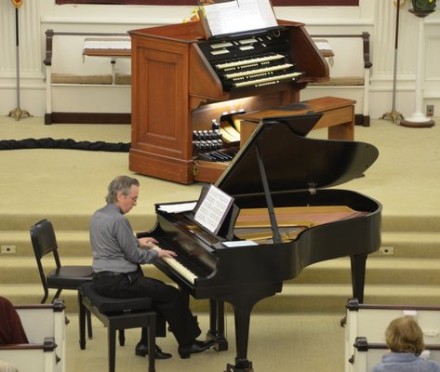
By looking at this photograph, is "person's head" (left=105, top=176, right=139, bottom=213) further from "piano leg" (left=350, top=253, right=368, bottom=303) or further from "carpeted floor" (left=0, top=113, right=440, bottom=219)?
"carpeted floor" (left=0, top=113, right=440, bottom=219)

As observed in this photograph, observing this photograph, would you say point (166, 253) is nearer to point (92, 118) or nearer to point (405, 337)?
point (405, 337)

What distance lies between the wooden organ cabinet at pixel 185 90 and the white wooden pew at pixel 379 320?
10.5 ft

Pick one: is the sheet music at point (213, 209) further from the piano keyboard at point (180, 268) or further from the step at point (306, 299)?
the step at point (306, 299)

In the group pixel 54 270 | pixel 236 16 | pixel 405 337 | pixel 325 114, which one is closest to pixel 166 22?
pixel 236 16

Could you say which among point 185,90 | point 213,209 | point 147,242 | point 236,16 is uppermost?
point 236,16

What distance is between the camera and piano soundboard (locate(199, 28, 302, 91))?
10.1 metres

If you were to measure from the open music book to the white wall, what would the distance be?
2569mm

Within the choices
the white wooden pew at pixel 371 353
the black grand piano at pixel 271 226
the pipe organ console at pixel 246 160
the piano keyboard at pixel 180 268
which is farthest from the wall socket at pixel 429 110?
the white wooden pew at pixel 371 353

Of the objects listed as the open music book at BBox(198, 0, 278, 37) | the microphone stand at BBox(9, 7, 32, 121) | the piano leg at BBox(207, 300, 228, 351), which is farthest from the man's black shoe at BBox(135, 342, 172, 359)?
the microphone stand at BBox(9, 7, 32, 121)

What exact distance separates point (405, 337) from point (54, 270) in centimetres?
325

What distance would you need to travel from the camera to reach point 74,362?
8109 mm

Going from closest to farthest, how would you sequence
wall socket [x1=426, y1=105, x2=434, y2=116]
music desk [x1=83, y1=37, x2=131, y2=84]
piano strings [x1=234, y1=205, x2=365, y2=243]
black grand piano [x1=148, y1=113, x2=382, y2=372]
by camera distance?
black grand piano [x1=148, y1=113, x2=382, y2=372] < piano strings [x1=234, y1=205, x2=365, y2=243] < music desk [x1=83, y1=37, x2=131, y2=84] < wall socket [x1=426, y1=105, x2=434, y2=116]

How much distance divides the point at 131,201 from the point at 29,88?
→ 5763mm

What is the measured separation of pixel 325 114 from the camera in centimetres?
1027
